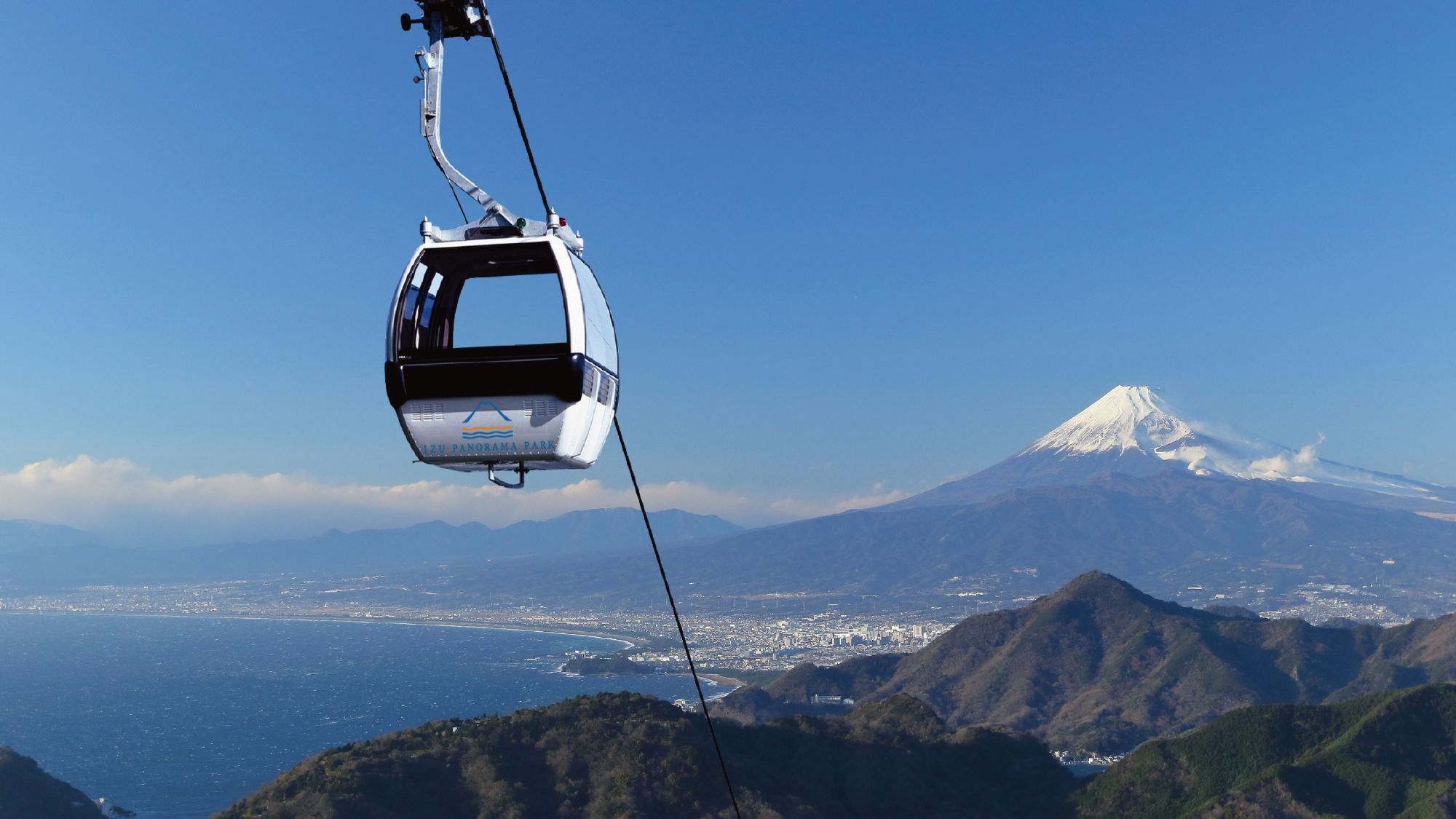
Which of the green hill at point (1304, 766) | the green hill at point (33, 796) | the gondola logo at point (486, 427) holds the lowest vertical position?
the green hill at point (1304, 766)

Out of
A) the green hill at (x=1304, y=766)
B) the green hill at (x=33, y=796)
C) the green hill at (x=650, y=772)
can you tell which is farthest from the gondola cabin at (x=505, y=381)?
the green hill at (x=33, y=796)

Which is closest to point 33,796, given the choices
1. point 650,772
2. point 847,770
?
point 650,772

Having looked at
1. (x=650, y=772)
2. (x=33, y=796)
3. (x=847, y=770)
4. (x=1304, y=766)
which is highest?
(x=650, y=772)

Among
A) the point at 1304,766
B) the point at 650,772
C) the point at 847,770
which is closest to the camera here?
the point at 650,772

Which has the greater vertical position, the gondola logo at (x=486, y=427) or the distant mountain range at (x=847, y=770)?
the gondola logo at (x=486, y=427)

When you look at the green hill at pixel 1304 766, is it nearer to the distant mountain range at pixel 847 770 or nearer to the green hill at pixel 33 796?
the distant mountain range at pixel 847 770

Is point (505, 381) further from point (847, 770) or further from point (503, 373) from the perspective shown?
point (847, 770)

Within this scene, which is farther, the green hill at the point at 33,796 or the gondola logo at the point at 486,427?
the green hill at the point at 33,796
